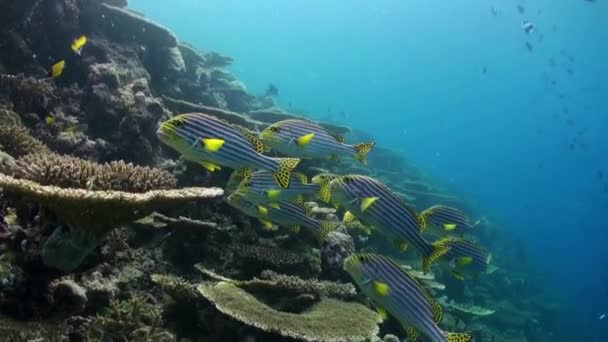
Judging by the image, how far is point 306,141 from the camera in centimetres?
548

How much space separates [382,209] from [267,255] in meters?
1.65

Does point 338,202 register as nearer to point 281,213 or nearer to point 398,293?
point 281,213

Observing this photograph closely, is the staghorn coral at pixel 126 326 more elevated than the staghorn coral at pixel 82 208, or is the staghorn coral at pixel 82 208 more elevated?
the staghorn coral at pixel 82 208

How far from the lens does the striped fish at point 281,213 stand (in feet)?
17.6

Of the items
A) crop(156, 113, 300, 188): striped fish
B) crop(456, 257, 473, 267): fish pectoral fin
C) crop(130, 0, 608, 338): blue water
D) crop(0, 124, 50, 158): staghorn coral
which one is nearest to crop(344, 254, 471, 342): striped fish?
crop(156, 113, 300, 188): striped fish

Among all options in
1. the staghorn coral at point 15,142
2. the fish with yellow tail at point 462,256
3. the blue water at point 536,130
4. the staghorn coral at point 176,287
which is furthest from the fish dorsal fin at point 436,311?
the blue water at point 536,130

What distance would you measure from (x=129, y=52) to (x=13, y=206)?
7087mm

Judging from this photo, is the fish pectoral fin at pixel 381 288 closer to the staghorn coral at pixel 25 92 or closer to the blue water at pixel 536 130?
the staghorn coral at pixel 25 92

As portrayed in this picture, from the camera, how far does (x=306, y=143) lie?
18.2 feet

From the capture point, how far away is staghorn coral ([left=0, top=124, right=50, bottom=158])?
5.32 m

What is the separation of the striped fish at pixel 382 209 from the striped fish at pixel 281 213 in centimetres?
100

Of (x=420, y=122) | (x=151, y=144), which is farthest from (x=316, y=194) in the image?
(x=420, y=122)

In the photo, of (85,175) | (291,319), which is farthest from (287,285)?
(85,175)

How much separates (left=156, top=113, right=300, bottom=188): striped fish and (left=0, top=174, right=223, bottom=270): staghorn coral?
557 mm
